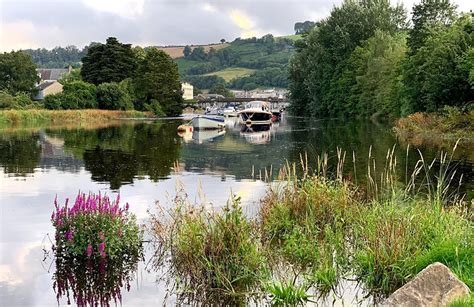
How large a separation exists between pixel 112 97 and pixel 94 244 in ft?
279

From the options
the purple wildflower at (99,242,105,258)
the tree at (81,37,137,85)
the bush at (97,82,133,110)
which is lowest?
the purple wildflower at (99,242,105,258)

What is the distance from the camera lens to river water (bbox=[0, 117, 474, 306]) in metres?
10.2

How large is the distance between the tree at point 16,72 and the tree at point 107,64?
37.2ft

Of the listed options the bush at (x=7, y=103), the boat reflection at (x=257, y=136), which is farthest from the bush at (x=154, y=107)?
the boat reflection at (x=257, y=136)

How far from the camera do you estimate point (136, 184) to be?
20656 millimetres

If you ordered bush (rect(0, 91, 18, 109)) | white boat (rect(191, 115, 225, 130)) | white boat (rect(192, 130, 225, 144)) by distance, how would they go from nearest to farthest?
white boat (rect(192, 130, 225, 144)) < white boat (rect(191, 115, 225, 130)) < bush (rect(0, 91, 18, 109))

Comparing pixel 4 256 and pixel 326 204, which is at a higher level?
pixel 326 204

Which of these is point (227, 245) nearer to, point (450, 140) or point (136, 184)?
point (136, 184)

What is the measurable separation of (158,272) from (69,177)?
1341 cm

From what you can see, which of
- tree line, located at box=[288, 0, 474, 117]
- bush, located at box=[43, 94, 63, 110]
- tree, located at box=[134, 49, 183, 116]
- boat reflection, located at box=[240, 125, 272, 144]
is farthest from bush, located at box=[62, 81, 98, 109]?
boat reflection, located at box=[240, 125, 272, 144]

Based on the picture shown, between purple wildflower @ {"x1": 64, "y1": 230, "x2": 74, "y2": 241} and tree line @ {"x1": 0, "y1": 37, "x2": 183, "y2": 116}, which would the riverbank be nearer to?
purple wildflower @ {"x1": 64, "y1": 230, "x2": 74, "y2": 241}

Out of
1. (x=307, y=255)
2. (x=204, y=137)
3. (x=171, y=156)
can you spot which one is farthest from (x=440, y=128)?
(x=307, y=255)

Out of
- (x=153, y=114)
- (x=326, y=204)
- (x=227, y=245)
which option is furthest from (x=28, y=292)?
(x=153, y=114)

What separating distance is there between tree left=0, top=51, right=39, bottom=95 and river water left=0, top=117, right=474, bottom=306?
66622mm
